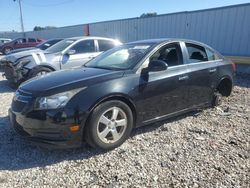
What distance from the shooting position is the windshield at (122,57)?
13.1 ft

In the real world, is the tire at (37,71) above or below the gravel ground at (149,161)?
above

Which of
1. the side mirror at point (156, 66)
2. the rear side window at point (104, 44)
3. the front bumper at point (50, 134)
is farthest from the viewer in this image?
the rear side window at point (104, 44)

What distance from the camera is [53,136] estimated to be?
3176 millimetres

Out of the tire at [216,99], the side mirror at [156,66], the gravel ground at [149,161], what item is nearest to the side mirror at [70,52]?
the gravel ground at [149,161]

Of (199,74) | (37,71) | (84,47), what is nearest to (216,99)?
(199,74)

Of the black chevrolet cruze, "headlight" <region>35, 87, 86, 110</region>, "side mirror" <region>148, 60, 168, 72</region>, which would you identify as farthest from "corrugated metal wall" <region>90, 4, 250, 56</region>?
"headlight" <region>35, 87, 86, 110</region>

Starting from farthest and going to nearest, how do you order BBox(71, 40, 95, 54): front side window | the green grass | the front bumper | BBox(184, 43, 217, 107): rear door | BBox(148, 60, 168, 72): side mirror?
1. the green grass
2. BBox(71, 40, 95, 54): front side window
3. BBox(184, 43, 217, 107): rear door
4. BBox(148, 60, 168, 72): side mirror
5. the front bumper

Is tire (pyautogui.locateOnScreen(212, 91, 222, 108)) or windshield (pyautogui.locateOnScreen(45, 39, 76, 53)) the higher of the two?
windshield (pyautogui.locateOnScreen(45, 39, 76, 53))

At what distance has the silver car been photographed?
7059mm

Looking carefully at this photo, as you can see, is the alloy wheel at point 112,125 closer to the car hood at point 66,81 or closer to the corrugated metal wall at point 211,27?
the car hood at point 66,81

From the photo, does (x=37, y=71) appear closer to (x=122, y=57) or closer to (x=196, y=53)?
(x=122, y=57)

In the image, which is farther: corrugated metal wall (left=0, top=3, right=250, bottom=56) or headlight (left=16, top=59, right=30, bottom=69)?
corrugated metal wall (left=0, top=3, right=250, bottom=56)

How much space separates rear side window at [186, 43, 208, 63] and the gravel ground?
1248 mm

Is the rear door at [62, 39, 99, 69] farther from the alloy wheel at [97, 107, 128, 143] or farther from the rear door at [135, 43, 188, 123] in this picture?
the alloy wheel at [97, 107, 128, 143]
